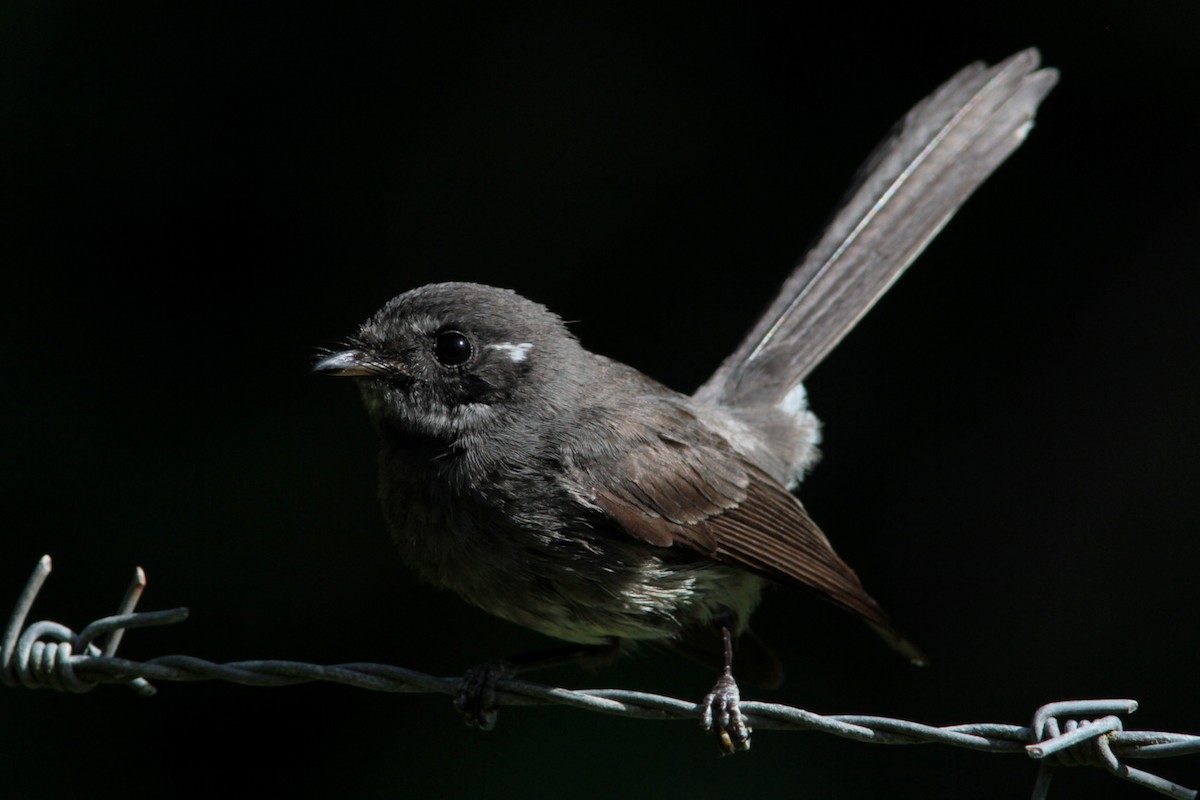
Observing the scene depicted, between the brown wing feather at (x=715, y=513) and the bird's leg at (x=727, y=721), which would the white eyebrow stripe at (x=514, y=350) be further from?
the bird's leg at (x=727, y=721)

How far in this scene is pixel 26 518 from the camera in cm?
583

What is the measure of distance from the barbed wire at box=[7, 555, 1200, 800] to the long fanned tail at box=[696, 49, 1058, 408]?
6.92 feet

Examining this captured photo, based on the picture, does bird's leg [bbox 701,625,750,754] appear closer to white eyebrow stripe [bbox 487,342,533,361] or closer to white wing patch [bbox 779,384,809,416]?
white eyebrow stripe [bbox 487,342,533,361]

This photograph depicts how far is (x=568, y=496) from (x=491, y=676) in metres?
0.57

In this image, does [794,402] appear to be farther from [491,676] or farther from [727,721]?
[491,676]

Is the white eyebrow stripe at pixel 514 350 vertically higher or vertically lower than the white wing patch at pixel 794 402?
lower

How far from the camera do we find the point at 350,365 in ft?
13.1

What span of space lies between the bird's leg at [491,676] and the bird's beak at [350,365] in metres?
0.95

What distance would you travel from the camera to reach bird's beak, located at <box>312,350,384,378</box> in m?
3.96

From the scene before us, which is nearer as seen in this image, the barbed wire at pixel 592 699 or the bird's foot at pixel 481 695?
the barbed wire at pixel 592 699

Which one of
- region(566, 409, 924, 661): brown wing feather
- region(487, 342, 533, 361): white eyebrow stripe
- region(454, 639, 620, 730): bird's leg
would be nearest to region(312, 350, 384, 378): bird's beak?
region(487, 342, 533, 361): white eyebrow stripe

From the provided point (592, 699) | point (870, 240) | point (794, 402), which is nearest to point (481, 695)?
point (592, 699)

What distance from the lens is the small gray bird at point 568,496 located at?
3.76 m

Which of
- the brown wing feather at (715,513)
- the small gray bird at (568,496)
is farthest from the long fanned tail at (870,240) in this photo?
the brown wing feather at (715,513)
